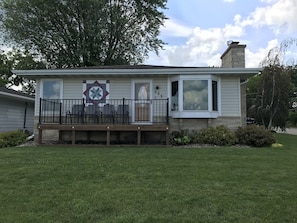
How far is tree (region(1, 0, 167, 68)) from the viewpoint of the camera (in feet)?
68.5

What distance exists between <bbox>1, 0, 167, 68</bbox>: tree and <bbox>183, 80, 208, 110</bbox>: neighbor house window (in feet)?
38.4

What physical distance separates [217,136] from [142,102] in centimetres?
318

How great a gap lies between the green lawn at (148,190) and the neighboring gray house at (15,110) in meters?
8.28

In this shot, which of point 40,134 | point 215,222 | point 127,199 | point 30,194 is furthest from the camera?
point 40,134

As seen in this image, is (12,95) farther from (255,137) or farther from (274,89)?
(274,89)

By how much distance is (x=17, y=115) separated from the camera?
15.9 m

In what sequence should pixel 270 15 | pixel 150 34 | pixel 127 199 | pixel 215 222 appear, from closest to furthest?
pixel 215 222 < pixel 127 199 < pixel 270 15 < pixel 150 34

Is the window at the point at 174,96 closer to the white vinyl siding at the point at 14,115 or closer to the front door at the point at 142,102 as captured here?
the front door at the point at 142,102

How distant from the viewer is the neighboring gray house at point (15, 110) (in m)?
14.3

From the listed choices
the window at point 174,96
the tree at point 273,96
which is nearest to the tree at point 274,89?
the tree at point 273,96

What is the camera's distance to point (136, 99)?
1182cm

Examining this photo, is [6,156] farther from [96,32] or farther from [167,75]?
[96,32]

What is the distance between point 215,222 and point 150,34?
71.6 ft

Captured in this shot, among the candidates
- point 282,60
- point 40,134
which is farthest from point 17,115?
point 282,60
